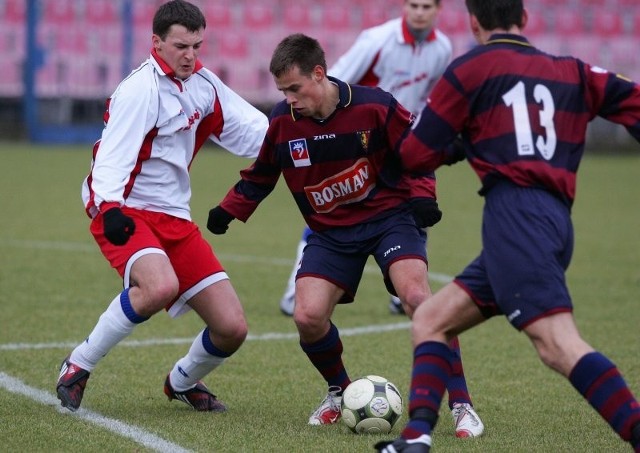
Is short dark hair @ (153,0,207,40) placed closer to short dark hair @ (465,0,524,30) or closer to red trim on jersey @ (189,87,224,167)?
red trim on jersey @ (189,87,224,167)

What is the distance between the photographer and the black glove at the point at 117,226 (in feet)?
15.5

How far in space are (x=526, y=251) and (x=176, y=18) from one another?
214 cm

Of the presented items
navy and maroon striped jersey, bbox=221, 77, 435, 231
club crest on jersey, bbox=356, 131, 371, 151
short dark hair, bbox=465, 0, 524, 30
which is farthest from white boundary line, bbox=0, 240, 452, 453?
short dark hair, bbox=465, 0, 524, 30

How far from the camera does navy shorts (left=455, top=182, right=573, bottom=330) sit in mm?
3859

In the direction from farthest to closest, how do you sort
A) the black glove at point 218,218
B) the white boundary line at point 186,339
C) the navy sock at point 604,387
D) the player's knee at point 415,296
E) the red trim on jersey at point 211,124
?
the white boundary line at point 186,339, the red trim on jersey at point 211,124, the black glove at point 218,218, the player's knee at point 415,296, the navy sock at point 604,387

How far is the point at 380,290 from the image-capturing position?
9.17m

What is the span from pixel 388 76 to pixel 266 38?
1818 cm

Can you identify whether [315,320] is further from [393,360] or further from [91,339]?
[393,360]

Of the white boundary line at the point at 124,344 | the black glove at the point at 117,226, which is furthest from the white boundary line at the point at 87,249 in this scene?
A: the black glove at the point at 117,226

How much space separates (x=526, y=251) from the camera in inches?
153

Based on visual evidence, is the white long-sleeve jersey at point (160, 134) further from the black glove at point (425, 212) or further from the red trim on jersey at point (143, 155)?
the black glove at point (425, 212)

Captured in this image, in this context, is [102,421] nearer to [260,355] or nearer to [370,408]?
[370,408]

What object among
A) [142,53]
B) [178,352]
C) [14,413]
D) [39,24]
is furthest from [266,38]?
[14,413]

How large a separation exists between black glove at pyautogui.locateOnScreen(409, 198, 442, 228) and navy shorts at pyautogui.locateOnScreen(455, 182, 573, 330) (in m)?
0.93
